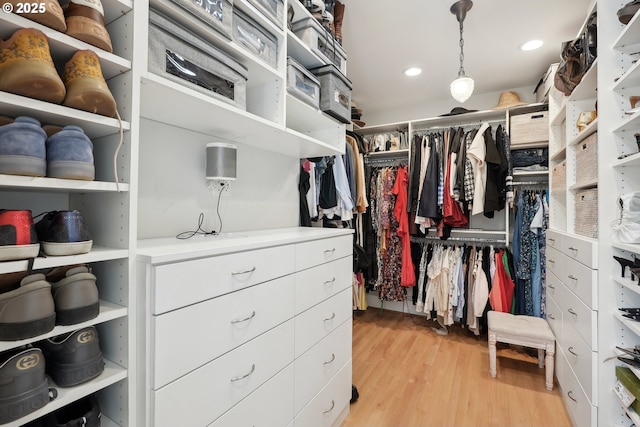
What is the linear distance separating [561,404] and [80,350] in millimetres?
2500

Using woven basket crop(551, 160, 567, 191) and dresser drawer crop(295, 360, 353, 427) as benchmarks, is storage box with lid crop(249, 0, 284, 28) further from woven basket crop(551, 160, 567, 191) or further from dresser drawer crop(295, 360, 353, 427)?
woven basket crop(551, 160, 567, 191)

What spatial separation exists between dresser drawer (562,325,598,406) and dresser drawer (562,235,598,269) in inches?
16.5

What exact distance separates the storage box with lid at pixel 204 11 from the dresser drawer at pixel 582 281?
1.94m

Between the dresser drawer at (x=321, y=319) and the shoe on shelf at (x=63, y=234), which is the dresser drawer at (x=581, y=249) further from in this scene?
the shoe on shelf at (x=63, y=234)

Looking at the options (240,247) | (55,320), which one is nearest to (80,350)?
(55,320)

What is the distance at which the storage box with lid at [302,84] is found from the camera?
133 cm

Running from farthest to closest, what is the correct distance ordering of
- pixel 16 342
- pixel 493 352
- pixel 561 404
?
pixel 493 352 → pixel 561 404 → pixel 16 342

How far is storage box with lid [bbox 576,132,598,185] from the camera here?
4.89ft

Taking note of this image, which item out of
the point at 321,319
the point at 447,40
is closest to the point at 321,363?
the point at 321,319

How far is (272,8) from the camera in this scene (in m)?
1.22

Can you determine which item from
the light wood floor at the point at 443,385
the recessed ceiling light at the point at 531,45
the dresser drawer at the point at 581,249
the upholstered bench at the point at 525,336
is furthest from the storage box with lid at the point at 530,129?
the light wood floor at the point at 443,385

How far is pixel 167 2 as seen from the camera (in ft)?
2.79

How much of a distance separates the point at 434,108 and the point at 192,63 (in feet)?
10.0

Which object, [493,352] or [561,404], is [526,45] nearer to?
[493,352]
